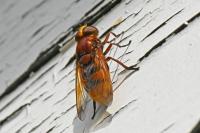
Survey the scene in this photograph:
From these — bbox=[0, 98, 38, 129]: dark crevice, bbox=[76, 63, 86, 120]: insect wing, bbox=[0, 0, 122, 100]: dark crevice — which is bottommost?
bbox=[0, 98, 38, 129]: dark crevice

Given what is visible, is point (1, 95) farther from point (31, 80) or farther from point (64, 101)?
point (64, 101)

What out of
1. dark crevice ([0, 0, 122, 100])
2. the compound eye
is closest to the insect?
the compound eye

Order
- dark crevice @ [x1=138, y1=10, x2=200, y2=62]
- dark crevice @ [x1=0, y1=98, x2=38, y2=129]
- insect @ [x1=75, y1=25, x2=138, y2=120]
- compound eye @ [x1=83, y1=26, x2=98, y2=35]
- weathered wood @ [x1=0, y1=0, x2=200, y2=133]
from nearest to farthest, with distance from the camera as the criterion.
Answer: weathered wood @ [x1=0, y1=0, x2=200, y2=133]
dark crevice @ [x1=138, y1=10, x2=200, y2=62]
insect @ [x1=75, y1=25, x2=138, y2=120]
compound eye @ [x1=83, y1=26, x2=98, y2=35]
dark crevice @ [x1=0, y1=98, x2=38, y2=129]

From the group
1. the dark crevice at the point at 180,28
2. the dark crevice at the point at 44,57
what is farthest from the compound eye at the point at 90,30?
the dark crevice at the point at 180,28

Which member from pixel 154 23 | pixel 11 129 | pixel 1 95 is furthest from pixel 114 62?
pixel 1 95

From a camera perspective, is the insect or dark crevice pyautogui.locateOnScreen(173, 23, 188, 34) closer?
dark crevice pyautogui.locateOnScreen(173, 23, 188, 34)

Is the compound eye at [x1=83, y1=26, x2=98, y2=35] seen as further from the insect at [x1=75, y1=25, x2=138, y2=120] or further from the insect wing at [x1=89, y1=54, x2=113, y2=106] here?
the insect wing at [x1=89, y1=54, x2=113, y2=106]

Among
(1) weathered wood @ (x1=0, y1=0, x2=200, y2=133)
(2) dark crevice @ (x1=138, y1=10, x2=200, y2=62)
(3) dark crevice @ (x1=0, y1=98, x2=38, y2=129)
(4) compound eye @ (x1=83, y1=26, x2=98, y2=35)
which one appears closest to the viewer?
(1) weathered wood @ (x1=0, y1=0, x2=200, y2=133)

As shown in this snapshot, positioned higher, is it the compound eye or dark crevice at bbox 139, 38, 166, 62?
the compound eye

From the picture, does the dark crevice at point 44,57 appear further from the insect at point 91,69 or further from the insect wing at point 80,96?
the insect wing at point 80,96
